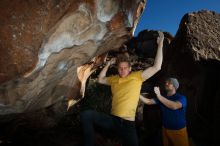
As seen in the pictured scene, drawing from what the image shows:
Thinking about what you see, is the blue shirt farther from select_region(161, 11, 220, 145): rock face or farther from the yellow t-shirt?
select_region(161, 11, 220, 145): rock face

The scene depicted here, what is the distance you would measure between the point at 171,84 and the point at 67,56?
6.78 feet

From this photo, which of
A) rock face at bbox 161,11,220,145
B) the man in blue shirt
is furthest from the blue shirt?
rock face at bbox 161,11,220,145

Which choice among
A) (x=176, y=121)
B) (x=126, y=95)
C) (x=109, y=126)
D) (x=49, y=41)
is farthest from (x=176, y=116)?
(x=49, y=41)

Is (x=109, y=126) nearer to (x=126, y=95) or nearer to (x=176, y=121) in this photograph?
(x=126, y=95)

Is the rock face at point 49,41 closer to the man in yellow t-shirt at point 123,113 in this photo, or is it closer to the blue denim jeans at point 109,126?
the man in yellow t-shirt at point 123,113

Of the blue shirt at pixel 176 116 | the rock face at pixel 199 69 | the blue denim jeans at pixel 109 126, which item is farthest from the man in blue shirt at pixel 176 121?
the rock face at pixel 199 69

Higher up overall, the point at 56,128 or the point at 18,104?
the point at 18,104

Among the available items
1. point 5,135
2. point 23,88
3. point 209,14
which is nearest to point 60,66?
point 23,88

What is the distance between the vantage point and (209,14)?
10484 millimetres

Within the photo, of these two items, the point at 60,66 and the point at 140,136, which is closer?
the point at 60,66

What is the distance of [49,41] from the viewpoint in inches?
215

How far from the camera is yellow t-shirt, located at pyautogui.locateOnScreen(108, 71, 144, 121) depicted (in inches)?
207

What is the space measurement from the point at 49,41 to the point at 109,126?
5.86 ft

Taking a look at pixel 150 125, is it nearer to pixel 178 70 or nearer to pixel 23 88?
pixel 178 70
